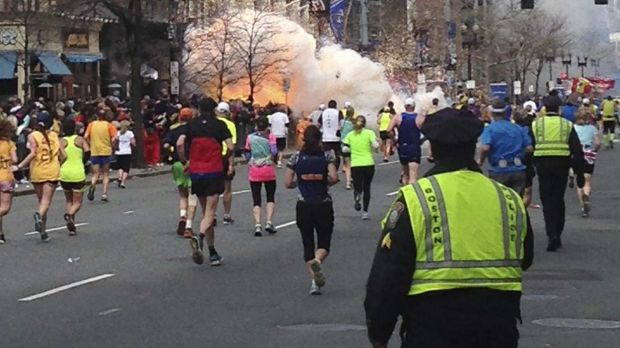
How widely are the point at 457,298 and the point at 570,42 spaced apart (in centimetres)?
9669

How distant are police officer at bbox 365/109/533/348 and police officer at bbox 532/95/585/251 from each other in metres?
10.5

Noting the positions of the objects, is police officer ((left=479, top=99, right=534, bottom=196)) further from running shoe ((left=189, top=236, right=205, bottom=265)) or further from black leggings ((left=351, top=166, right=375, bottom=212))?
black leggings ((left=351, top=166, right=375, bottom=212))

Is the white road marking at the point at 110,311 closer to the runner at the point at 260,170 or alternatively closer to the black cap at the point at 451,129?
Answer: the runner at the point at 260,170

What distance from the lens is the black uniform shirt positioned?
5062 mm

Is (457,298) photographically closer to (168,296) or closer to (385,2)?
(168,296)

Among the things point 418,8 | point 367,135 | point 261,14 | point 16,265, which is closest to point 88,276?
point 16,265

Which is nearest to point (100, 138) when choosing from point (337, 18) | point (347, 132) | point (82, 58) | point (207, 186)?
point (347, 132)

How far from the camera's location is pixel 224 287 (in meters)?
13.2

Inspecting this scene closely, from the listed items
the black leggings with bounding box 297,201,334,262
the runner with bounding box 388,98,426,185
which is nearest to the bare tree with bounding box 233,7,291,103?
the runner with bounding box 388,98,426,185

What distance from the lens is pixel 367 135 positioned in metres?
20.8

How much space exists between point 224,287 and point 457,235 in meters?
8.31

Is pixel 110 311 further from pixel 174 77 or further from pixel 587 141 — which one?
pixel 174 77

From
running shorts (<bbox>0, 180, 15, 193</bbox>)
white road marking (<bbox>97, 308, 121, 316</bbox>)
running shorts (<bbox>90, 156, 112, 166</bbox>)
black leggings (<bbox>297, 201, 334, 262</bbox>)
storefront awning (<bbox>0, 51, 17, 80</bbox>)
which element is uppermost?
storefront awning (<bbox>0, 51, 17, 80</bbox>)

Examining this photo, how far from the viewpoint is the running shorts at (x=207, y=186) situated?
1514 centimetres
